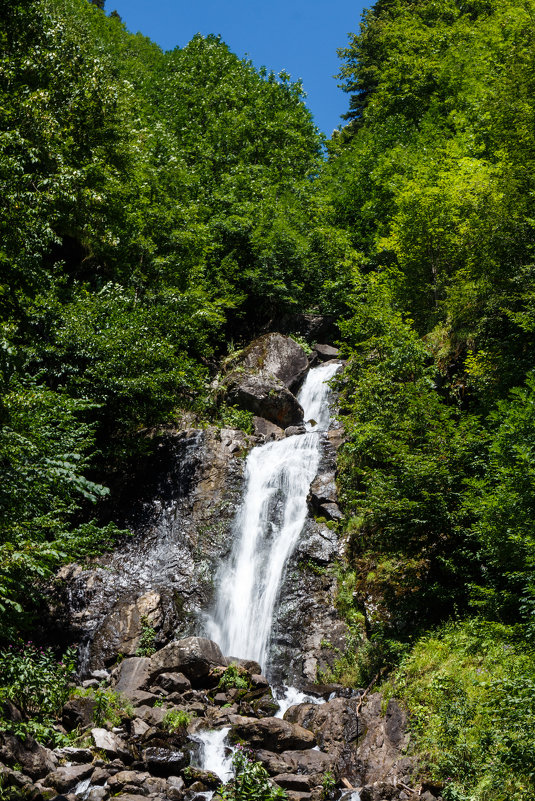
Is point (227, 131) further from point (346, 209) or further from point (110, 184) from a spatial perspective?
point (110, 184)

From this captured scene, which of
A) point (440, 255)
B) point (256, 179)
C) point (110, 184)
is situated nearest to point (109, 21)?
point (256, 179)

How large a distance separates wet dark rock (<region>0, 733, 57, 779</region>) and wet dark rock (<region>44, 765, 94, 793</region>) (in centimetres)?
20

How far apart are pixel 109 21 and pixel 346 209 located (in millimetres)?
22288

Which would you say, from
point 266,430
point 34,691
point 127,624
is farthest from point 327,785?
point 266,430

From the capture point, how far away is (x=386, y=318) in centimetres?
1578

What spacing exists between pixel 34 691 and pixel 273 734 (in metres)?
4.20

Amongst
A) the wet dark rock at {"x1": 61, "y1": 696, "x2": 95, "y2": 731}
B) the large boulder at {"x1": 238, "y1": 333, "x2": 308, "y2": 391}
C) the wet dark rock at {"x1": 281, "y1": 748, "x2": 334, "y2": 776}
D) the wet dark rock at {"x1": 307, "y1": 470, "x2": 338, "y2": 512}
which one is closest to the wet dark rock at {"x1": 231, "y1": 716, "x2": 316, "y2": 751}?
the wet dark rock at {"x1": 281, "y1": 748, "x2": 334, "y2": 776}

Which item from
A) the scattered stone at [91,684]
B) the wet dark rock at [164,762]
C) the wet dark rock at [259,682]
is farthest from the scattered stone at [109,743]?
the wet dark rock at [259,682]

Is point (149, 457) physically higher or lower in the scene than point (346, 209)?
lower

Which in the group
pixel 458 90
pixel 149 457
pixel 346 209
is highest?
pixel 458 90

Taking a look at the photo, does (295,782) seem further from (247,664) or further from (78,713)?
→ (78,713)

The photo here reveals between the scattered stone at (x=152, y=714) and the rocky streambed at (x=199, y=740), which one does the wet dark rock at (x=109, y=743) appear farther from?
the scattered stone at (x=152, y=714)

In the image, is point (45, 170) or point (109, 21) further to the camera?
point (109, 21)

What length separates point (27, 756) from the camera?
29.7ft
